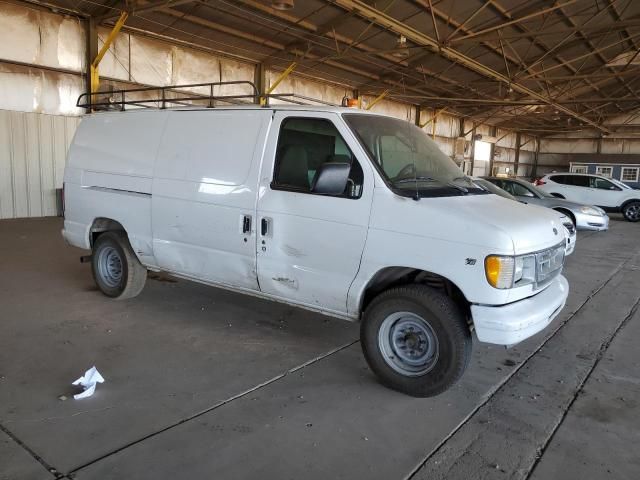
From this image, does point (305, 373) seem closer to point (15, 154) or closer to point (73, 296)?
point (73, 296)

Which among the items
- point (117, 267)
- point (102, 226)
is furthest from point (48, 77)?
point (117, 267)

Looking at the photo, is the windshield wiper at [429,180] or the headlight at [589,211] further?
the headlight at [589,211]

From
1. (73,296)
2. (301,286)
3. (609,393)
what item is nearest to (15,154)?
(73,296)

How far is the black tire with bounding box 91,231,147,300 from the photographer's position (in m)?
5.39

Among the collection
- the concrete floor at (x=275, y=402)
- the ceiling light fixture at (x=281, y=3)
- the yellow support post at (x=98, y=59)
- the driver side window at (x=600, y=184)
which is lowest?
the concrete floor at (x=275, y=402)

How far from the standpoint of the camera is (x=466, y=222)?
130 inches

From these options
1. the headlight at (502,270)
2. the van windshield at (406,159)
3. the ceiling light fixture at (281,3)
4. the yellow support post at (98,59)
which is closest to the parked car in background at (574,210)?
the ceiling light fixture at (281,3)

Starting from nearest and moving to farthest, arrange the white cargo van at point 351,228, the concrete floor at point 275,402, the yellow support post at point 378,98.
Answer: the concrete floor at point 275,402, the white cargo van at point 351,228, the yellow support post at point 378,98

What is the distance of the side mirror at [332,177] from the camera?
11.9 ft

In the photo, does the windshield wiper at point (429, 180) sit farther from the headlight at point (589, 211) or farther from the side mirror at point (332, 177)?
the headlight at point (589, 211)

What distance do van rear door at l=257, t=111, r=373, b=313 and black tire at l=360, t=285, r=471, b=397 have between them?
0.32m

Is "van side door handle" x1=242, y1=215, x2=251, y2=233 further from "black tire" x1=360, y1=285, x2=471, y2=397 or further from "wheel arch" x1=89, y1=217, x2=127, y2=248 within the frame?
"wheel arch" x1=89, y1=217, x2=127, y2=248

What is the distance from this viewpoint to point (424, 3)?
13.2 meters

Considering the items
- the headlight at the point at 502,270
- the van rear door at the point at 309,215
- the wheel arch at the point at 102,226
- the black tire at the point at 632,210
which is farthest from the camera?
the black tire at the point at 632,210
